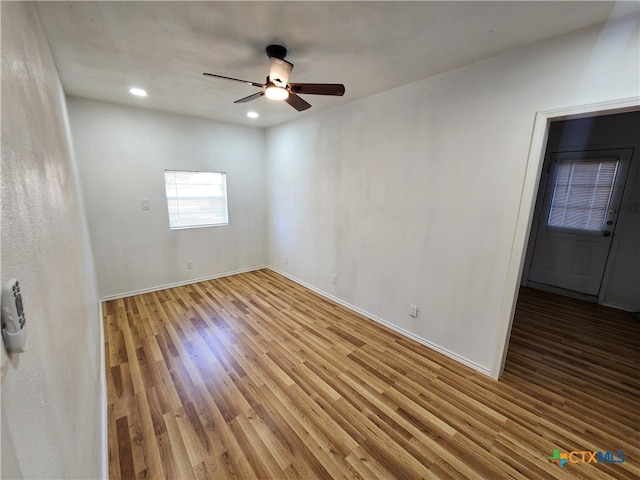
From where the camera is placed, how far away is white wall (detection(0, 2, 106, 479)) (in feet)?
1.72

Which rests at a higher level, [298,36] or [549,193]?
[298,36]

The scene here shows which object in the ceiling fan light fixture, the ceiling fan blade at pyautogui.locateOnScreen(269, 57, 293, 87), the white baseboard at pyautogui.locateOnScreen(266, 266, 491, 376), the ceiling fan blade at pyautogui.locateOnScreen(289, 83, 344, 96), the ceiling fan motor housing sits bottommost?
the white baseboard at pyautogui.locateOnScreen(266, 266, 491, 376)

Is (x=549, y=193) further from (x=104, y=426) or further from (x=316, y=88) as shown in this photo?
(x=104, y=426)

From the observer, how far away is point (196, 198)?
13.6ft

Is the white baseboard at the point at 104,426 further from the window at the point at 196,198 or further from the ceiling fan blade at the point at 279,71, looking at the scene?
the ceiling fan blade at the point at 279,71

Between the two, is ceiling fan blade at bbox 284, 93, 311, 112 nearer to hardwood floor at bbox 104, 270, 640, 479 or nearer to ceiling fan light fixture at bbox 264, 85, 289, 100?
ceiling fan light fixture at bbox 264, 85, 289, 100

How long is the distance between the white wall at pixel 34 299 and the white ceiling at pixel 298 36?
607mm

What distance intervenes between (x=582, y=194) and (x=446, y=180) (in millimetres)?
2971

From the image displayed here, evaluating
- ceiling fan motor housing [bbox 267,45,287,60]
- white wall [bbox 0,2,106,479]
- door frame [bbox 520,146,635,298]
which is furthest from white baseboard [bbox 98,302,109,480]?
door frame [bbox 520,146,635,298]

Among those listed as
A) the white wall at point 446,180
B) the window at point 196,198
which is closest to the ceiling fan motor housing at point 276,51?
the white wall at point 446,180

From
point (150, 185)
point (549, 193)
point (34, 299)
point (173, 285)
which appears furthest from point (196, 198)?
point (549, 193)

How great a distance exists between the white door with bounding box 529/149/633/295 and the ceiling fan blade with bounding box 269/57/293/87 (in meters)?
4.24

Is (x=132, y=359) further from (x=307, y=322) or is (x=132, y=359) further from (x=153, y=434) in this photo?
(x=307, y=322)

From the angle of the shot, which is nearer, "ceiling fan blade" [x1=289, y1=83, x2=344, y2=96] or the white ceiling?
the white ceiling
